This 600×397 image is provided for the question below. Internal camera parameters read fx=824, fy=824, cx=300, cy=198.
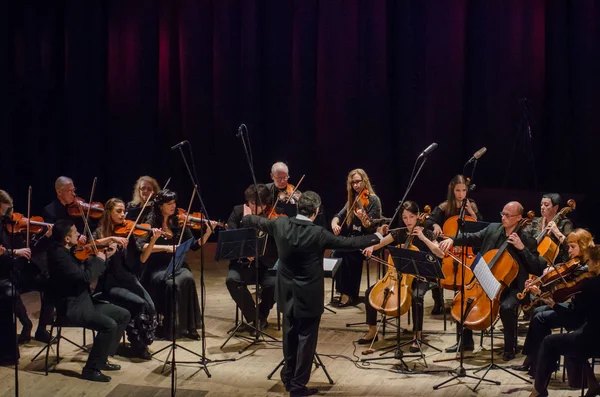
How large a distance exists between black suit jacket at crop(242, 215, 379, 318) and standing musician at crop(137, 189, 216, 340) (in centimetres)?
143

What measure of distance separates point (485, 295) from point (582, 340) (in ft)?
3.48

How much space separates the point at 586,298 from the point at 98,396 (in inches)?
138

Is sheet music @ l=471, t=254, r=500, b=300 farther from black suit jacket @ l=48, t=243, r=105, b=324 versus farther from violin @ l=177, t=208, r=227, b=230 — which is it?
black suit jacket @ l=48, t=243, r=105, b=324

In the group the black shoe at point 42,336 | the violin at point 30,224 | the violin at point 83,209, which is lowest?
the black shoe at point 42,336

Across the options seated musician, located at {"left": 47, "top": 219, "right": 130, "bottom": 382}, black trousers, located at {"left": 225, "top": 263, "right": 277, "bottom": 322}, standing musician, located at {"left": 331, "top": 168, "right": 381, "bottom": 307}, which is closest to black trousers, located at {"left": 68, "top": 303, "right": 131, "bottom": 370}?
seated musician, located at {"left": 47, "top": 219, "right": 130, "bottom": 382}

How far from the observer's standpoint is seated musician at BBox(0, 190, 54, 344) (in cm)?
683

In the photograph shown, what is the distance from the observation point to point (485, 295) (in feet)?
21.3

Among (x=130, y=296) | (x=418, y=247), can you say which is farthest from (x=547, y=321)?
(x=130, y=296)

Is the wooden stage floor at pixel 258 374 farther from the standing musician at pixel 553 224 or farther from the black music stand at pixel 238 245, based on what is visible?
the standing musician at pixel 553 224

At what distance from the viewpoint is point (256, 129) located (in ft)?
35.7

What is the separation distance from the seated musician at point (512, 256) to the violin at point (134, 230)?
247 centimetres

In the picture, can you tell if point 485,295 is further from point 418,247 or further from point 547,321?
point 418,247

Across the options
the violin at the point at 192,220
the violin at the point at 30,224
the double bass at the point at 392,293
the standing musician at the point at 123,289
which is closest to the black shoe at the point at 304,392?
the double bass at the point at 392,293

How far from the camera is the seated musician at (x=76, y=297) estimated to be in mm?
6316
